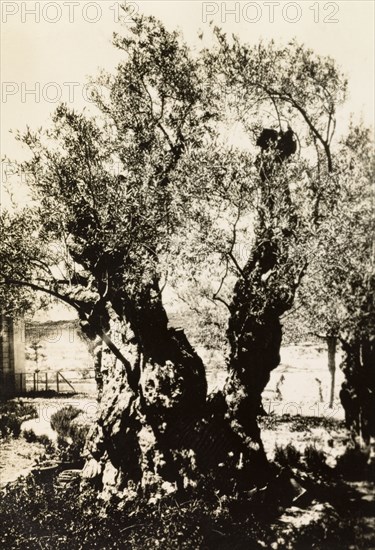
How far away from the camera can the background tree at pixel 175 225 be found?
5.55 meters

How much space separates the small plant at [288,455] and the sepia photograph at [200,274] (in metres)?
0.03

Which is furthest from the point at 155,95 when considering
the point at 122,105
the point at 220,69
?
the point at 220,69

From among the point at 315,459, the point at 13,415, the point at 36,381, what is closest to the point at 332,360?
the point at 315,459

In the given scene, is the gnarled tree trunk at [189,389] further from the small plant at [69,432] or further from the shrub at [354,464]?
the shrub at [354,464]

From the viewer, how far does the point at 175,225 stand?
5.60 m

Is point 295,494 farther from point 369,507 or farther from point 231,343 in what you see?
point 231,343

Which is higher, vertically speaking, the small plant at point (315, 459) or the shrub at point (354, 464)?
the shrub at point (354, 464)

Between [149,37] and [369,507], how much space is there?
6222 mm

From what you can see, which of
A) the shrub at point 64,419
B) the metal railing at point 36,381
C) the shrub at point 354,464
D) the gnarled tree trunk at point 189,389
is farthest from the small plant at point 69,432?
the shrub at point 354,464

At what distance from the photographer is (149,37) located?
236 inches

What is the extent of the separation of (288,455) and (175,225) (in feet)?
11.1

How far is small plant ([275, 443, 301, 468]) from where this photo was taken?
5751 mm

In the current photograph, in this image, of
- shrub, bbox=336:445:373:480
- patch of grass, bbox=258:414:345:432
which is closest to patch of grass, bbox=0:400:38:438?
patch of grass, bbox=258:414:345:432

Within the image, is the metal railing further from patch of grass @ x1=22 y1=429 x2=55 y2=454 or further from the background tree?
the background tree
